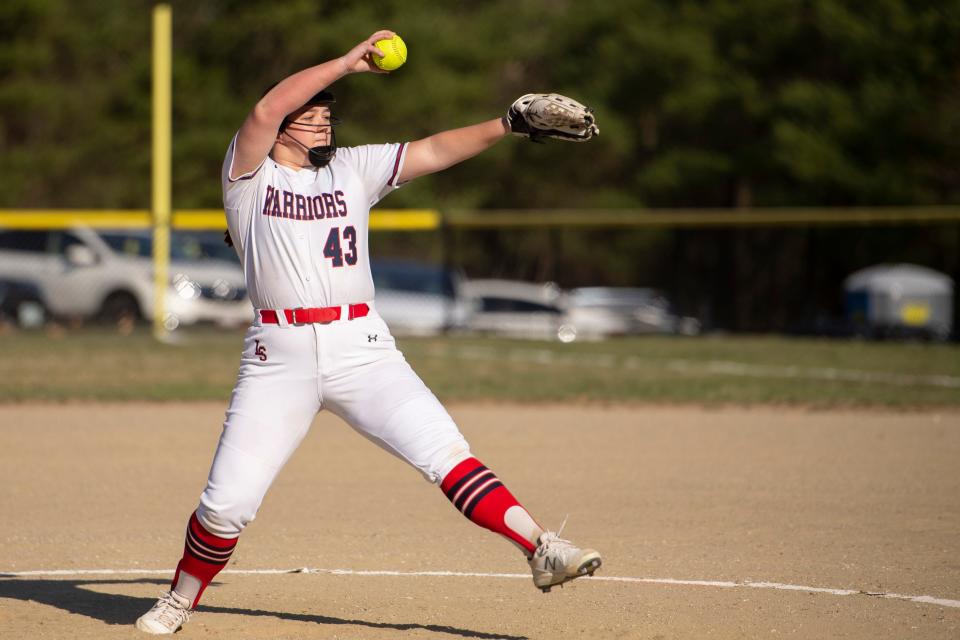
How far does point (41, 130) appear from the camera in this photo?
39094 millimetres

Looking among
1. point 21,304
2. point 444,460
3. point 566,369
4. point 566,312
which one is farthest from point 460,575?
point 566,312

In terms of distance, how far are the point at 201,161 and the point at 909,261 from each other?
1881 centimetres

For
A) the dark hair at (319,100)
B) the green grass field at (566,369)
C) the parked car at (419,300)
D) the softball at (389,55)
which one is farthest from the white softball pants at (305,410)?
the parked car at (419,300)

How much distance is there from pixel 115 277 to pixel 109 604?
16539 mm

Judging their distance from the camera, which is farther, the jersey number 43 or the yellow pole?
the yellow pole

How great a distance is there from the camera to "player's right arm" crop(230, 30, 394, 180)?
169 inches

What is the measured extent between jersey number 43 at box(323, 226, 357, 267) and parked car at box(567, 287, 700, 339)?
1788cm

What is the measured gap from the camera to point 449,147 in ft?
15.1

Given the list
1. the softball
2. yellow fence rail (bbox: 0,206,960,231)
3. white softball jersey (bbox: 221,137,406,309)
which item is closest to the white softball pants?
white softball jersey (bbox: 221,137,406,309)

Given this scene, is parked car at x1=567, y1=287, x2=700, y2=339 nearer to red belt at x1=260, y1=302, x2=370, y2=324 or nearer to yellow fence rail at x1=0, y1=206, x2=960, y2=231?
yellow fence rail at x1=0, y1=206, x2=960, y2=231

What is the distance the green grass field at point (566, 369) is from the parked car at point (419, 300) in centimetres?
117

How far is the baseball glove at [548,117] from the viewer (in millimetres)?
4566

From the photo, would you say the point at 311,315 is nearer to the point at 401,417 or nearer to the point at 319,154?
the point at 401,417

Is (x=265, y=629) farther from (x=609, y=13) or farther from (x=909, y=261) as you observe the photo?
(x=609, y=13)
